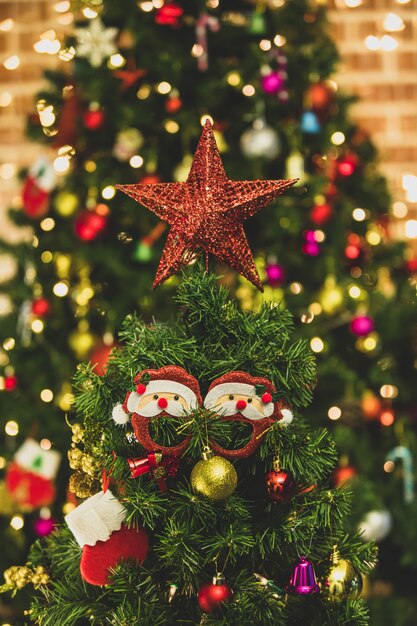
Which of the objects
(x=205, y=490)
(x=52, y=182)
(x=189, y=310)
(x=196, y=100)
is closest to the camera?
(x=205, y=490)

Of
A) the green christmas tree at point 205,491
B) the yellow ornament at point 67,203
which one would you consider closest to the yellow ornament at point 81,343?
the yellow ornament at point 67,203

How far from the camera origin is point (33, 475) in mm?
1669

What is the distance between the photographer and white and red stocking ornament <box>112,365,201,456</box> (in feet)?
2.49

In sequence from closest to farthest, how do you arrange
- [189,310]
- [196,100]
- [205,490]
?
[205,490] < [189,310] < [196,100]

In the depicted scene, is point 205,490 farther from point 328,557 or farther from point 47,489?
point 47,489

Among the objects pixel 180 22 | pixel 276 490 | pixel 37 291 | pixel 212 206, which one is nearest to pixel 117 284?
pixel 37 291

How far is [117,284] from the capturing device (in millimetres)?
1731

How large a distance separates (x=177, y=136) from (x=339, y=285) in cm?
56

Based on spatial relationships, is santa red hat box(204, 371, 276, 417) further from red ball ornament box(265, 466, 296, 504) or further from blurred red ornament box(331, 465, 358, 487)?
blurred red ornament box(331, 465, 358, 487)

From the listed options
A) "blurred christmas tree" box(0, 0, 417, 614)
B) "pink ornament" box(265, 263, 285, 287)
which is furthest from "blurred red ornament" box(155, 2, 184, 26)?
"pink ornament" box(265, 263, 285, 287)

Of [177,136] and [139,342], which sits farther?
[177,136]

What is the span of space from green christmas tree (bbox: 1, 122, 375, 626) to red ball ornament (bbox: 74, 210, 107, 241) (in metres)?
0.84

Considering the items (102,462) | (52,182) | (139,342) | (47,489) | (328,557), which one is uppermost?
(139,342)

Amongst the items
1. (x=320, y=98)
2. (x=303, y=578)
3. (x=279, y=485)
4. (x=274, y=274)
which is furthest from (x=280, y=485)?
(x=320, y=98)
